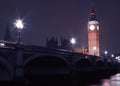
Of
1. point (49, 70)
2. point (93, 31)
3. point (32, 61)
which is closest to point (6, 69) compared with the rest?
point (32, 61)

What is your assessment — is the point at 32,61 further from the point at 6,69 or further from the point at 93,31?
the point at 93,31

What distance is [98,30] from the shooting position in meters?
178

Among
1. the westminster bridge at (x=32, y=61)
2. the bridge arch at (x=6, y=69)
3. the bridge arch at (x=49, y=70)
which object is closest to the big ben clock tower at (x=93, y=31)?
the westminster bridge at (x=32, y=61)

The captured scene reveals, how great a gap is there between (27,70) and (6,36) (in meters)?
103

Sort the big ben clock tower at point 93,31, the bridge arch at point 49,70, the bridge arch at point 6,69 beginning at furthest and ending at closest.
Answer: the big ben clock tower at point 93,31 < the bridge arch at point 49,70 < the bridge arch at point 6,69

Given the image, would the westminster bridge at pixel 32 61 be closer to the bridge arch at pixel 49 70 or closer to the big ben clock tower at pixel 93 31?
the bridge arch at pixel 49 70

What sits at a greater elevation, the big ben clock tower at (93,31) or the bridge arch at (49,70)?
the big ben clock tower at (93,31)

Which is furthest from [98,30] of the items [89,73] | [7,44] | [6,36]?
[7,44]

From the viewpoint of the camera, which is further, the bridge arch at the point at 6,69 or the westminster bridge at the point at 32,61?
the westminster bridge at the point at 32,61

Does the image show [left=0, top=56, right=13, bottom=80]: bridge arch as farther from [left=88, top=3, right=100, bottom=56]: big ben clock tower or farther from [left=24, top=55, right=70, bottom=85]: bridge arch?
[left=88, top=3, right=100, bottom=56]: big ben clock tower

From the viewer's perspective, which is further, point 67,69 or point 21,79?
point 67,69

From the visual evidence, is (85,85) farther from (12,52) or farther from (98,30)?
(98,30)

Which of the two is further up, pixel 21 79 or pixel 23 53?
pixel 23 53

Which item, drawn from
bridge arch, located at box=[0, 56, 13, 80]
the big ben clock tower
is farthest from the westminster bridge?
the big ben clock tower
